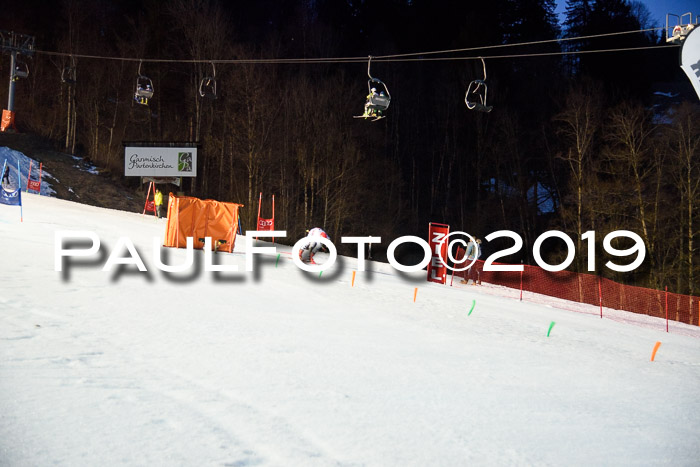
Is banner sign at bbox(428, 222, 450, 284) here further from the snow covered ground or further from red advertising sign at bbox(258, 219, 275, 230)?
red advertising sign at bbox(258, 219, 275, 230)

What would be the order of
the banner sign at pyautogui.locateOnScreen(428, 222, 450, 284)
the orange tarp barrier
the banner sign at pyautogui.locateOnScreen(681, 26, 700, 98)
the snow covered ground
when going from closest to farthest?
the snow covered ground → the banner sign at pyautogui.locateOnScreen(681, 26, 700, 98) → the orange tarp barrier → the banner sign at pyautogui.locateOnScreen(428, 222, 450, 284)

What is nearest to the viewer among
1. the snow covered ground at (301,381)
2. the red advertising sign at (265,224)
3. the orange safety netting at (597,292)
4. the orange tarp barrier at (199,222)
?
the snow covered ground at (301,381)

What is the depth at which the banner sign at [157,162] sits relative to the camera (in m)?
32.4

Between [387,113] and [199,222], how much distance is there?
37.4 m

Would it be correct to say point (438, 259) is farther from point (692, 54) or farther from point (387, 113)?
point (387, 113)

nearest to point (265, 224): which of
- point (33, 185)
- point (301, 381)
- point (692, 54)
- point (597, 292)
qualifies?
point (33, 185)

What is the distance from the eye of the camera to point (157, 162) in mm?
32562

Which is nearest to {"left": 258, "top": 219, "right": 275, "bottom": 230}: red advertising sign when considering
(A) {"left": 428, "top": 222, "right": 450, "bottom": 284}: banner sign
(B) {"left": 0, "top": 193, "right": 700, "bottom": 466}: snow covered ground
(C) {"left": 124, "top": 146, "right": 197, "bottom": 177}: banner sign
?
(C) {"left": 124, "top": 146, "right": 197, "bottom": 177}: banner sign

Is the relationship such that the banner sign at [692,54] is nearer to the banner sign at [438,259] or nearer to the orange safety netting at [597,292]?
the banner sign at [438,259]

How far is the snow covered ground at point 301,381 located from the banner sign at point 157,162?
19.5 metres

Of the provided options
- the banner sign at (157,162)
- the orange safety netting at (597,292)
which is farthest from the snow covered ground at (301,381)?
the banner sign at (157,162)

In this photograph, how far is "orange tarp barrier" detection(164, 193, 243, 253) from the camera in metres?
17.9

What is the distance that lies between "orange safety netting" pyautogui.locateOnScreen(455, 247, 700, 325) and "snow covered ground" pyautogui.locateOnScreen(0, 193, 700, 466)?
7.21 m

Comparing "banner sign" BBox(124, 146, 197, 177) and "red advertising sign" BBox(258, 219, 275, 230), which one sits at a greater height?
"banner sign" BBox(124, 146, 197, 177)
